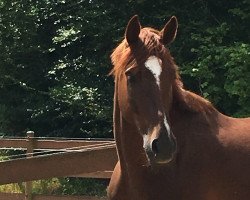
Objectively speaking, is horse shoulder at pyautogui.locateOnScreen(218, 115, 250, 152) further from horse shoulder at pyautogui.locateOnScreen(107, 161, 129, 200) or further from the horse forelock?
horse shoulder at pyautogui.locateOnScreen(107, 161, 129, 200)

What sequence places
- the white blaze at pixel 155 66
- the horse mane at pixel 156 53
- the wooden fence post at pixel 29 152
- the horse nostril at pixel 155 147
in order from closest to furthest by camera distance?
1. the horse nostril at pixel 155 147
2. the white blaze at pixel 155 66
3. the horse mane at pixel 156 53
4. the wooden fence post at pixel 29 152

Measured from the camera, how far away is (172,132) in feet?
14.1

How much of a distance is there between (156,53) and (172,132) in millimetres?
550

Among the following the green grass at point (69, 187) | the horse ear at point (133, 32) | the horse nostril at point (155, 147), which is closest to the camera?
the horse nostril at point (155, 147)

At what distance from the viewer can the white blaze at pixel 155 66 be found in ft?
14.0

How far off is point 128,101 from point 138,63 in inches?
10.6

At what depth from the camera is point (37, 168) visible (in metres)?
5.70

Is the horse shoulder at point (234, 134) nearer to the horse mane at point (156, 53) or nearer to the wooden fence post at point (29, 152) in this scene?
the horse mane at point (156, 53)

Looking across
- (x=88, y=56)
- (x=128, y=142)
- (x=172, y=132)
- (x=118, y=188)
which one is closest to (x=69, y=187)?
(x=88, y=56)

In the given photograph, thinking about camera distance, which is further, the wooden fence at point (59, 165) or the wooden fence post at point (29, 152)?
the wooden fence post at point (29, 152)

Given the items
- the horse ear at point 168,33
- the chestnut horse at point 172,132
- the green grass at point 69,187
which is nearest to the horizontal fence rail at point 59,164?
the chestnut horse at point 172,132

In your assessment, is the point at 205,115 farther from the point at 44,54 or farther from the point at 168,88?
the point at 44,54

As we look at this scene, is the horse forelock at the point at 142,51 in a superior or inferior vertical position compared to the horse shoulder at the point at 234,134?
superior

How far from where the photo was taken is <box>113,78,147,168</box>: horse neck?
4.49m
